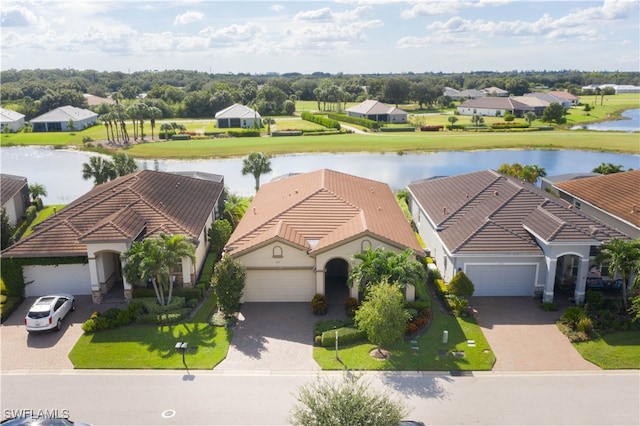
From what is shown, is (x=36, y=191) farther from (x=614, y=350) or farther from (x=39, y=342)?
(x=614, y=350)

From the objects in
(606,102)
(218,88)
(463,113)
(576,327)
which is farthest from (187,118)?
(606,102)

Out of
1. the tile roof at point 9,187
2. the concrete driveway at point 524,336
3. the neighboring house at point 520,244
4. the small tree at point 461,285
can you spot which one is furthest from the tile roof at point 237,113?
the concrete driveway at point 524,336

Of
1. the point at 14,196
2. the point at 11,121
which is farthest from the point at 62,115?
the point at 14,196

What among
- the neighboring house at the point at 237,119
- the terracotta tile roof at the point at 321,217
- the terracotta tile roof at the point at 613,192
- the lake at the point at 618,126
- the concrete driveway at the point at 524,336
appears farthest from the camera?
the neighboring house at the point at 237,119

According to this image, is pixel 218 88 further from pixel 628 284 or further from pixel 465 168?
pixel 628 284

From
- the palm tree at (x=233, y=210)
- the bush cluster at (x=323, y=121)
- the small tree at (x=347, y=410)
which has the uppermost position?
the bush cluster at (x=323, y=121)

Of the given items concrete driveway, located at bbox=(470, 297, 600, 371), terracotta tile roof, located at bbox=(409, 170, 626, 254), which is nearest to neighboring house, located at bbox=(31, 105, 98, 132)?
terracotta tile roof, located at bbox=(409, 170, 626, 254)

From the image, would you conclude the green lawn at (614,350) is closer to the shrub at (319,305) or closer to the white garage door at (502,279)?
the white garage door at (502,279)
